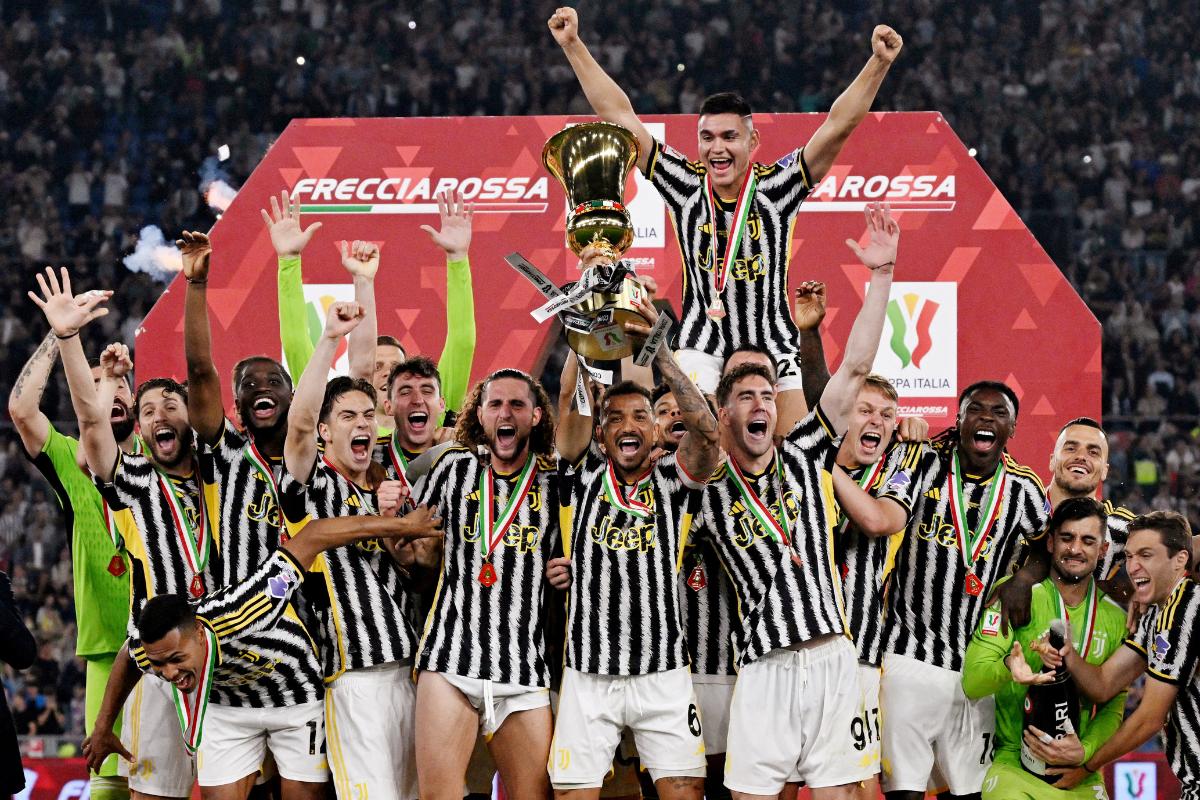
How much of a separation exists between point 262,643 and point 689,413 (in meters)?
1.69

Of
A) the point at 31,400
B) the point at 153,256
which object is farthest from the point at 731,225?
the point at 153,256

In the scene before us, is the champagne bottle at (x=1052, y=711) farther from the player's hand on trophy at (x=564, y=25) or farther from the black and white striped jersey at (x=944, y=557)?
the player's hand on trophy at (x=564, y=25)

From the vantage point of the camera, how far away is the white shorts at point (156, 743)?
5.57m

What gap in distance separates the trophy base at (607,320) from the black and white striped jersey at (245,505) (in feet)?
4.39

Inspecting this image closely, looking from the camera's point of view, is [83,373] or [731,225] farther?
[731,225]

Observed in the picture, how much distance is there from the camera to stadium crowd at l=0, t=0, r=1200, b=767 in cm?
1333

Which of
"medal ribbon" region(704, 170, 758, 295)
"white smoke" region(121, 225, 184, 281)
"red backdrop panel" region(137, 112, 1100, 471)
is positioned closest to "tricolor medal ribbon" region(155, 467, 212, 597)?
"medal ribbon" region(704, 170, 758, 295)

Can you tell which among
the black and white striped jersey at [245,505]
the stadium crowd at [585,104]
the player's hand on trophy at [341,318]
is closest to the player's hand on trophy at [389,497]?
the black and white striped jersey at [245,505]

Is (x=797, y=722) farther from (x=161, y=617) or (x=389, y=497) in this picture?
(x=161, y=617)

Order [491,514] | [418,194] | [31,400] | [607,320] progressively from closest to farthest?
1. [607,320]
2. [491,514]
3. [31,400]
4. [418,194]

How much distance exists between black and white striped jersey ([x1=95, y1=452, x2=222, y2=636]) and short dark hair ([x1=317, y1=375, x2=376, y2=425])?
49cm

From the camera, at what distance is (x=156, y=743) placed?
5578 mm

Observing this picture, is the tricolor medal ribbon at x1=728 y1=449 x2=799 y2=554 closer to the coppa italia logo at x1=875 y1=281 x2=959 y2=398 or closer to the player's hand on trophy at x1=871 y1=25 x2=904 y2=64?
the player's hand on trophy at x1=871 y1=25 x2=904 y2=64

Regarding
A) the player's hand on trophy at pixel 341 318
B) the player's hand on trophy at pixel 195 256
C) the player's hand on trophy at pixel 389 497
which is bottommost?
the player's hand on trophy at pixel 389 497
